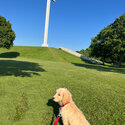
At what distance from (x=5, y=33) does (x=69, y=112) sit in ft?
104

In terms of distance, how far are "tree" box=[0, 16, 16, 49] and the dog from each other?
2969cm

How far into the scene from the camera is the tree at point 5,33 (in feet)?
87.9

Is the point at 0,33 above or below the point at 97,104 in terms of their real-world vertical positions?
above

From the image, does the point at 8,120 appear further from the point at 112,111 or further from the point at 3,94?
the point at 112,111

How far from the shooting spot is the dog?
→ 2.46 metres

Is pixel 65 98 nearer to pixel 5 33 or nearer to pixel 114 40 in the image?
pixel 114 40

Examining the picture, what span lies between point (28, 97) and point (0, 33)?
29.1 metres

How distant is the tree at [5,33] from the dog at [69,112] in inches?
1169

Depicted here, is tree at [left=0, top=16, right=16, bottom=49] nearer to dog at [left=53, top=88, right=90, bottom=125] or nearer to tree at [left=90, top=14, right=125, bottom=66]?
tree at [left=90, top=14, right=125, bottom=66]

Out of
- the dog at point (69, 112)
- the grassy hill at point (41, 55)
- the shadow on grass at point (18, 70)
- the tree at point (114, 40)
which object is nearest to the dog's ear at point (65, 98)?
the dog at point (69, 112)

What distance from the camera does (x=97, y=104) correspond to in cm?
441

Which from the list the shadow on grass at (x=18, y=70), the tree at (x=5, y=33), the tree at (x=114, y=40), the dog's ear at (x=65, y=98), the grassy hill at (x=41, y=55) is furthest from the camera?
the grassy hill at (x=41, y=55)

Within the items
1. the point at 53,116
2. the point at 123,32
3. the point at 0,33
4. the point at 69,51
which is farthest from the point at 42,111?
the point at 69,51

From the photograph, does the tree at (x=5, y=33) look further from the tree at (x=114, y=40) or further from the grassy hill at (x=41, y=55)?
the tree at (x=114, y=40)
